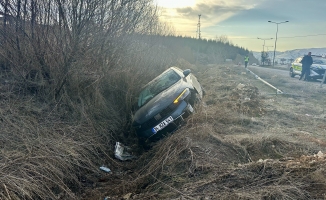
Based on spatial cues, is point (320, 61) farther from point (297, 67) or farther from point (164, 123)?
point (164, 123)

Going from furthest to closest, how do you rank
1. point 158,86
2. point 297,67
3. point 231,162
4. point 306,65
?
point 297,67 < point 306,65 < point 158,86 < point 231,162

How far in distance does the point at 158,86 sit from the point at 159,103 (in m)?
1.24

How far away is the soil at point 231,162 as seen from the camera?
11.0ft

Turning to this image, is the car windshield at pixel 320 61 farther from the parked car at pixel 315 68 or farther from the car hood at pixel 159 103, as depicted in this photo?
the car hood at pixel 159 103

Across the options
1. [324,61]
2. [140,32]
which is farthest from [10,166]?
[324,61]

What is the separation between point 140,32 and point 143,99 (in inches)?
170

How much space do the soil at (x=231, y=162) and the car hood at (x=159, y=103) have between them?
24.7 inches

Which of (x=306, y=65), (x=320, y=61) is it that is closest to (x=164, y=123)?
(x=306, y=65)

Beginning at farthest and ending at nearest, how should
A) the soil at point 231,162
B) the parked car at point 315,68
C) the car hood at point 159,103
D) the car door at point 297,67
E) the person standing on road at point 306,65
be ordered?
the car door at point 297,67
the person standing on road at point 306,65
the parked car at point 315,68
the car hood at point 159,103
the soil at point 231,162

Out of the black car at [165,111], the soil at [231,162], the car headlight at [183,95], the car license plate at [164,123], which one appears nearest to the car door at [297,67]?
the soil at [231,162]

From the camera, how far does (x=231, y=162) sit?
436cm

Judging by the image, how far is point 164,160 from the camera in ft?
15.0

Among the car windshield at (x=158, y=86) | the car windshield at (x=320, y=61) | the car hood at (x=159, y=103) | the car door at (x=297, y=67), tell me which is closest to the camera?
the car hood at (x=159, y=103)

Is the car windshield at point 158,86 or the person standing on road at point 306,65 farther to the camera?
the person standing on road at point 306,65
